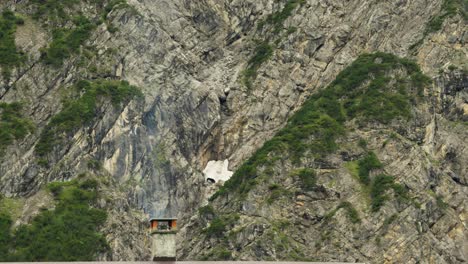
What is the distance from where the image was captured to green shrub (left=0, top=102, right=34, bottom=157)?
458 ft

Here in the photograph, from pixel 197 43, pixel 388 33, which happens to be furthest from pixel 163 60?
pixel 388 33

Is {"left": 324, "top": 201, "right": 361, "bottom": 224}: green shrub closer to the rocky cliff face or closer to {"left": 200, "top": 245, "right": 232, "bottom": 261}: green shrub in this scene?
the rocky cliff face

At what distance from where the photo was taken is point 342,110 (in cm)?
14512

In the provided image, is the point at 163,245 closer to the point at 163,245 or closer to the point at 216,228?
the point at 163,245

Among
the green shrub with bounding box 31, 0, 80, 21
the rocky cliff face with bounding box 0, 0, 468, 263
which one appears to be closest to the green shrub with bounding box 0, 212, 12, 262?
the rocky cliff face with bounding box 0, 0, 468, 263

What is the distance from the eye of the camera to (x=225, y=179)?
144625 mm

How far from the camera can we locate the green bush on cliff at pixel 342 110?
461 feet

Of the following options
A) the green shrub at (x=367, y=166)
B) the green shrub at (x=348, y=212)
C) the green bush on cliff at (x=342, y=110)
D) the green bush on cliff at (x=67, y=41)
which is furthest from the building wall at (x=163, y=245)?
the green bush on cliff at (x=67, y=41)

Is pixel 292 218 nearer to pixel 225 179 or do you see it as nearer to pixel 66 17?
pixel 225 179

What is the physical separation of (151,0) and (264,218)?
29050 millimetres

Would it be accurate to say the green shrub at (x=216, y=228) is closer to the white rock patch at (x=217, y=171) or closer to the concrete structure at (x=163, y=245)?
the white rock patch at (x=217, y=171)

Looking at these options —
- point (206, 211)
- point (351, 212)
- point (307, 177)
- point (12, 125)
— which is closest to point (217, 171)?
point (206, 211)

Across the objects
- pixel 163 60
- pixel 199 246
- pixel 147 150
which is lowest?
pixel 199 246

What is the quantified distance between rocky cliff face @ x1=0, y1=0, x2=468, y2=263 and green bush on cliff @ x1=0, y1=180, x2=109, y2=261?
2065 mm
